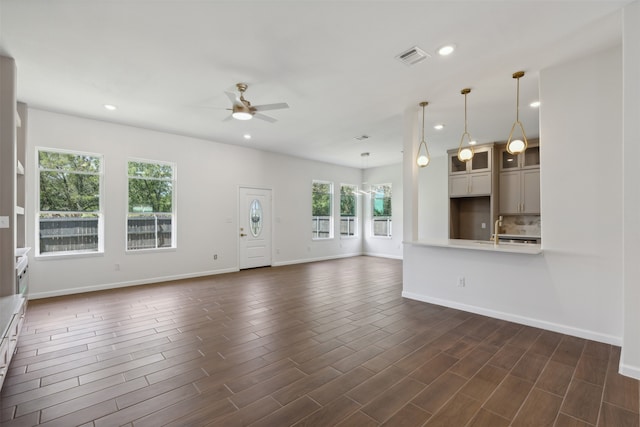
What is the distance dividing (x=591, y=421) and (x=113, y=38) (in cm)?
484

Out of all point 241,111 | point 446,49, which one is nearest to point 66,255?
point 241,111

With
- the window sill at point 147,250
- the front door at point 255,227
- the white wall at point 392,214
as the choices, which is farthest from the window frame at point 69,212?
the white wall at point 392,214

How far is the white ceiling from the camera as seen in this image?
95.1 inches

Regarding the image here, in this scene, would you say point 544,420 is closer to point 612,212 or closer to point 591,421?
point 591,421

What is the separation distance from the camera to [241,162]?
707cm

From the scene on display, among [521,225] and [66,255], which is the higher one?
[521,225]

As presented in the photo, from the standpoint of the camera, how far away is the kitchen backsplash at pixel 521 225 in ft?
20.5

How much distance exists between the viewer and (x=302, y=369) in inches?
98.0

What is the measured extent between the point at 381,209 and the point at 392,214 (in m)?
0.48

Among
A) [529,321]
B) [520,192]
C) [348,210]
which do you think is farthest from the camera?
[348,210]

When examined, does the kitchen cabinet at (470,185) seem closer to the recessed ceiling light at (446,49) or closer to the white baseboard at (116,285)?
the recessed ceiling light at (446,49)

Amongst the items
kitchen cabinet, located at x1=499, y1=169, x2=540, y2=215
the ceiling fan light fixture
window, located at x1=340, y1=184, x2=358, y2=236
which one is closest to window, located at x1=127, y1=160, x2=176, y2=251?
the ceiling fan light fixture

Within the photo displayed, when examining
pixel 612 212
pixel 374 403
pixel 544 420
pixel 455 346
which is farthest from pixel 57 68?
pixel 612 212

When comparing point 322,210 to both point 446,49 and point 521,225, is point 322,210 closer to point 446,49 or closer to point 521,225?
point 521,225
